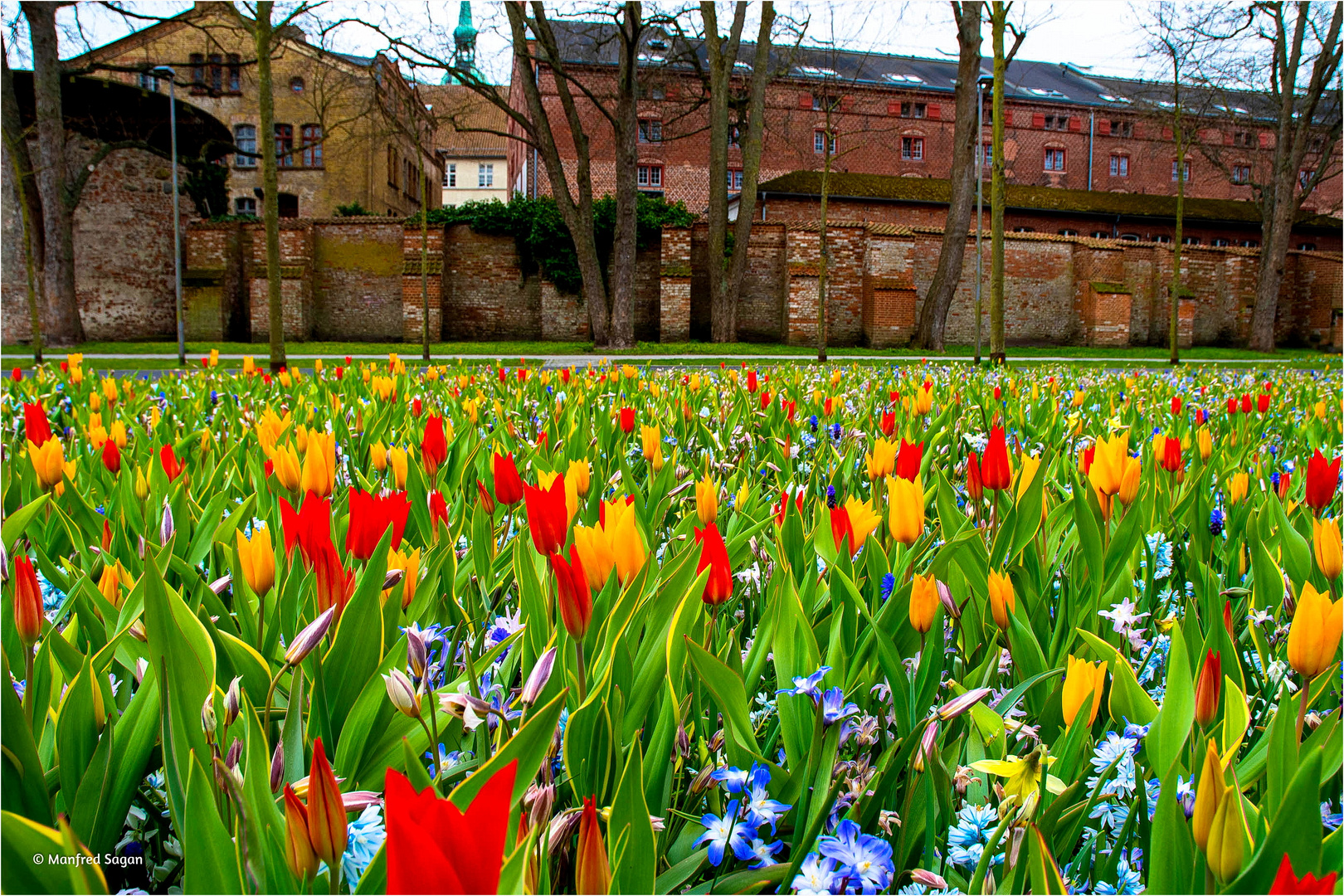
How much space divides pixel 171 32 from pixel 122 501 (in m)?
42.0

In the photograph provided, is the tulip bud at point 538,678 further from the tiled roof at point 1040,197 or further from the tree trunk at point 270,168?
the tiled roof at point 1040,197

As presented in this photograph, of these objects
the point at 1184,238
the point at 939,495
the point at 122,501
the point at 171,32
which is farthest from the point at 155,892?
the point at 1184,238

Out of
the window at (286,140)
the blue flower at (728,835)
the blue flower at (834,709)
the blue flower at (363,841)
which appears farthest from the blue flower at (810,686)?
the window at (286,140)

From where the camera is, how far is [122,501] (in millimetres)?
1651

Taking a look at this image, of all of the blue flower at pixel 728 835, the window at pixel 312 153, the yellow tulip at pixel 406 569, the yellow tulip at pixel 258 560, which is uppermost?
the window at pixel 312 153

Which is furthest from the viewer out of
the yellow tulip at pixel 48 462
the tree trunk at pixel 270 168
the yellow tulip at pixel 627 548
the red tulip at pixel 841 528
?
the tree trunk at pixel 270 168

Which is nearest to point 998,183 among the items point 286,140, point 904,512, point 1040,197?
point 904,512

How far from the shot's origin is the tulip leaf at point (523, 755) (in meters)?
0.62

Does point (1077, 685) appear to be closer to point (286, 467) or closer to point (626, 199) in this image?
point (286, 467)

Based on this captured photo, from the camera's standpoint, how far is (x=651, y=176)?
43469 millimetres

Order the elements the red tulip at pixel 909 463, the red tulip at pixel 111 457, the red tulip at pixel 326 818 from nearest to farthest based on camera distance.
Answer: the red tulip at pixel 326 818 → the red tulip at pixel 909 463 → the red tulip at pixel 111 457

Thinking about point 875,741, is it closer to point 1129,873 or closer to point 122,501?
point 1129,873

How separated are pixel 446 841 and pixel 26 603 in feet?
2.24

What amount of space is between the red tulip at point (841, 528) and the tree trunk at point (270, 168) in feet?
32.9
